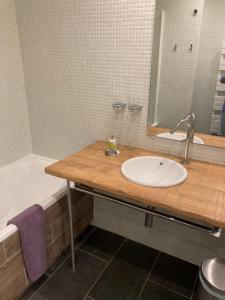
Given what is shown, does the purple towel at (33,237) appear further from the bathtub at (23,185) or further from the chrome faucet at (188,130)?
the chrome faucet at (188,130)

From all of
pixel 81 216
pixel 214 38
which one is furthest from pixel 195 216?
pixel 81 216

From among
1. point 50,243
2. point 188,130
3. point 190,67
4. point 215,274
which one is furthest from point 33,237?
point 190,67

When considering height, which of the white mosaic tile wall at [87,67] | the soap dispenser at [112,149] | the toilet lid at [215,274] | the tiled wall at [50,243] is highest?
the white mosaic tile wall at [87,67]

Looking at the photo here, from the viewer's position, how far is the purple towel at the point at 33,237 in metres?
1.38

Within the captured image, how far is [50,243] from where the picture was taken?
1642mm

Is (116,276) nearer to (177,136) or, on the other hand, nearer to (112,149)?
(112,149)

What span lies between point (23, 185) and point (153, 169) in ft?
4.00

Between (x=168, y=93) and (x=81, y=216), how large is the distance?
1168mm

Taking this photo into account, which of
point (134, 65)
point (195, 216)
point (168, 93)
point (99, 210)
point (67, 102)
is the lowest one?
point (99, 210)

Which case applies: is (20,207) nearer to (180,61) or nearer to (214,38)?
(180,61)

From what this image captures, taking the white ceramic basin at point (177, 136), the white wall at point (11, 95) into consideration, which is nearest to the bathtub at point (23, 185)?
the white wall at point (11, 95)

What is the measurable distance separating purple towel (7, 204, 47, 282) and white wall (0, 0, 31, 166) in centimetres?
88

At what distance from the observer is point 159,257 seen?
6.04 ft

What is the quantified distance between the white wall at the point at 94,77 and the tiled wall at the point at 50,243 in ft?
0.60
